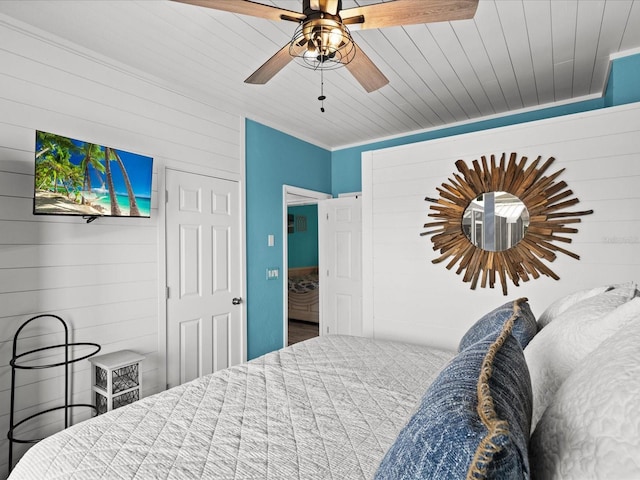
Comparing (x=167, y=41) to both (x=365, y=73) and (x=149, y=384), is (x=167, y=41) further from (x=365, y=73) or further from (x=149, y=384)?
(x=149, y=384)

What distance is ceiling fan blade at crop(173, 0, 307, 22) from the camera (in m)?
1.45

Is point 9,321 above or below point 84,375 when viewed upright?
above

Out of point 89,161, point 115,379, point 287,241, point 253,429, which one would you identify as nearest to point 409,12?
point 253,429

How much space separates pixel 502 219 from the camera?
265cm

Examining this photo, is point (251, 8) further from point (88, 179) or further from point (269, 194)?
point (269, 194)

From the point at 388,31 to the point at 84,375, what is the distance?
2.95 meters

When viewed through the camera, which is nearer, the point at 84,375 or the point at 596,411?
the point at 596,411

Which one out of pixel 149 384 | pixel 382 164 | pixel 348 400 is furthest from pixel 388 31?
pixel 149 384

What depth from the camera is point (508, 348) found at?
0.71m

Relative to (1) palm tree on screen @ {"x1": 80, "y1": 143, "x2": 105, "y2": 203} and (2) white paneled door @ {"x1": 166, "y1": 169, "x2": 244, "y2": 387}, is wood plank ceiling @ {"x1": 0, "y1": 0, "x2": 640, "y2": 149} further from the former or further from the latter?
(2) white paneled door @ {"x1": 166, "y1": 169, "x2": 244, "y2": 387}

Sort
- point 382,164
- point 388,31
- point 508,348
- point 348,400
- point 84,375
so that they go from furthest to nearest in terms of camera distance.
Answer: point 382,164 < point 84,375 < point 388,31 < point 348,400 < point 508,348

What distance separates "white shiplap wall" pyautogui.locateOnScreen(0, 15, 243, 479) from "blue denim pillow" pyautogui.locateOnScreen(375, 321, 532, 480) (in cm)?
237

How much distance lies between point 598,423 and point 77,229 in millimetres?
2700

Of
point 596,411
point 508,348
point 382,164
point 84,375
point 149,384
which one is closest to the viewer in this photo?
point 596,411
